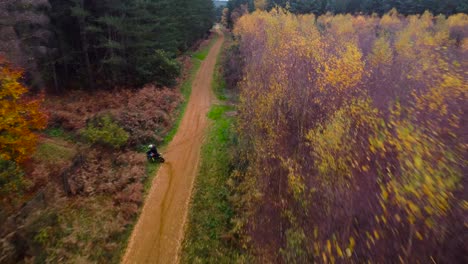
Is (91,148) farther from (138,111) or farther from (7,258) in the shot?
(7,258)

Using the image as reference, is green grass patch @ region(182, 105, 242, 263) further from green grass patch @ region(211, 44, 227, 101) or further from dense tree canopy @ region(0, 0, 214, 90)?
dense tree canopy @ region(0, 0, 214, 90)

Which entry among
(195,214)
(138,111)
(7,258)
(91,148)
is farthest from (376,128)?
(138,111)

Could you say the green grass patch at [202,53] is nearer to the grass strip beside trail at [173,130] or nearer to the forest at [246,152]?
the grass strip beside trail at [173,130]

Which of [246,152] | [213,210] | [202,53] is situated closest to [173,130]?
[246,152]

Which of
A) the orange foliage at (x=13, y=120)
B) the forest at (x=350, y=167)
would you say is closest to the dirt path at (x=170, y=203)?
the forest at (x=350, y=167)

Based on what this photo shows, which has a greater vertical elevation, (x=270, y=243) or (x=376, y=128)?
(x=376, y=128)

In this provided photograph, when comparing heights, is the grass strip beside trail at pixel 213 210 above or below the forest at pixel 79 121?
below

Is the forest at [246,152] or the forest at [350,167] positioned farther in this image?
the forest at [246,152]
